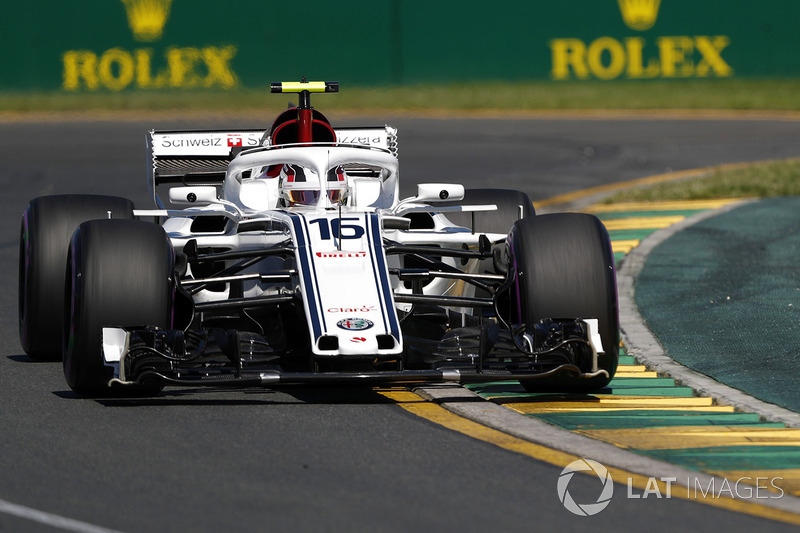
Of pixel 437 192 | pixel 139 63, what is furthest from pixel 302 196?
pixel 139 63

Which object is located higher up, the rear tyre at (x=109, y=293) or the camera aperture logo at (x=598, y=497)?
the rear tyre at (x=109, y=293)

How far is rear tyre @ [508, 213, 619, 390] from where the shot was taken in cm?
743

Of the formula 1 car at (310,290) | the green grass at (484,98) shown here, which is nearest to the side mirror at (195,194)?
the formula 1 car at (310,290)

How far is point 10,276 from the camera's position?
11859 millimetres

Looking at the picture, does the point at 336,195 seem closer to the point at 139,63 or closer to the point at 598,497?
the point at 598,497

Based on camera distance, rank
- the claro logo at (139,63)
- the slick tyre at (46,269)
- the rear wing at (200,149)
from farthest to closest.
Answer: the claro logo at (139,63), the rear wing at (200,149), the slick tyre at (46,269)

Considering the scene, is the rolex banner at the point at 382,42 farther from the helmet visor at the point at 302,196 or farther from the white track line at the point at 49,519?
the white track line at the point at 49,519

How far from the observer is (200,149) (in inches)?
404

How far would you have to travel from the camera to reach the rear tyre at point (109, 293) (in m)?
7.16

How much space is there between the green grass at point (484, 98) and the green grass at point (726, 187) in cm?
866

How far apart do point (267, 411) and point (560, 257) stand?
171 cm

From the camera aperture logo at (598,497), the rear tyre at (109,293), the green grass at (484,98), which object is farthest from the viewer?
the green grass at (484,98)

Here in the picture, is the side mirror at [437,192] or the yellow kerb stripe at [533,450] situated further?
the side mirror at [437,192]
